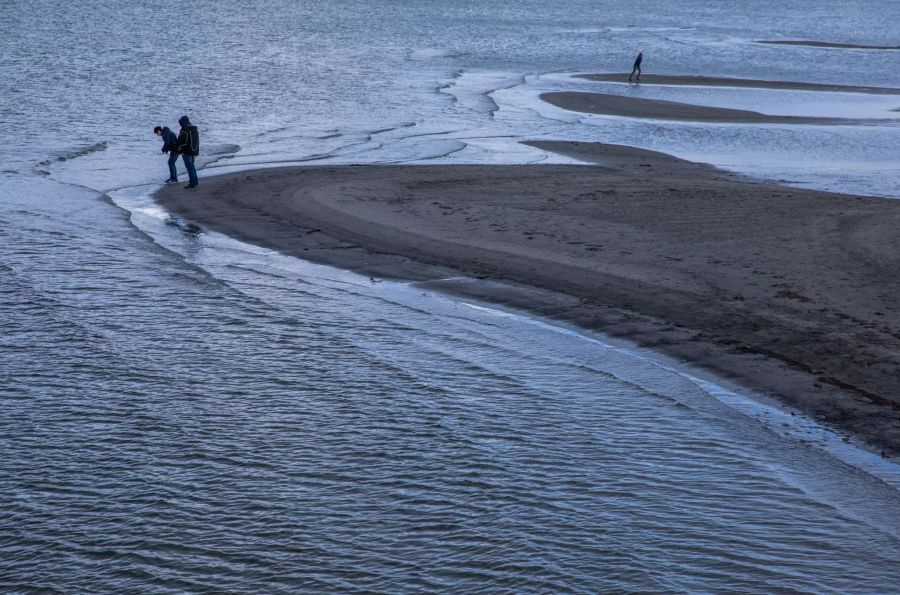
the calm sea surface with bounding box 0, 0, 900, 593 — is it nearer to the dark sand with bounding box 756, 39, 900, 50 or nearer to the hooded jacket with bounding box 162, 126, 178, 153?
the hooded jacket with bounding box 162, 126, 178, 153

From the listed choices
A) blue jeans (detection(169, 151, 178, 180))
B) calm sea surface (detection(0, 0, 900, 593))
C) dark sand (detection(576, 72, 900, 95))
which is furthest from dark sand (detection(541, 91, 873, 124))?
blue jeans (detection(169, 151, 178, 180))

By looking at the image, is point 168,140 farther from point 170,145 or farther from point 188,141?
point 188,141

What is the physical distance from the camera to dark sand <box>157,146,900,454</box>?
13953 mm

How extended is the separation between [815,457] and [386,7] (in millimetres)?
139960

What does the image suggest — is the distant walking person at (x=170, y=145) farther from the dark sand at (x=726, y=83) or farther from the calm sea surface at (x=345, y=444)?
the dark sand at (x=726, y=83)

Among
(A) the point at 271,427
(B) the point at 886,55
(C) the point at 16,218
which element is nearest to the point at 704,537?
(A) the point at 271,427

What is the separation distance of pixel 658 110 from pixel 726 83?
55.0 ft

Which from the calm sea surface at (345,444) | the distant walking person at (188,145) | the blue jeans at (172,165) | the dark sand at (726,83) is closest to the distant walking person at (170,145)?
the blue jeans at (172,165)

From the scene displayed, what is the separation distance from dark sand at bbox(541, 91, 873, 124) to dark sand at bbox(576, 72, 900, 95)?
10.4m

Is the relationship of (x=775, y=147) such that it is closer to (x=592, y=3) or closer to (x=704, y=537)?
(x=704, y=537)

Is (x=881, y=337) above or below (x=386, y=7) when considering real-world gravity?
below

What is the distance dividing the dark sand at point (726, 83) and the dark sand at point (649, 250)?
32488 millimetres

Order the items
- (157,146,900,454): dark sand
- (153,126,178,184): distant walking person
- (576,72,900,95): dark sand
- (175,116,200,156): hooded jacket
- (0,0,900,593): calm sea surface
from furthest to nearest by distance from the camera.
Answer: (576,72,900,95): dark sand → (153,126,178,184): distant walking person → (175,116,200,156): hooded jacket → (157,146,900,454): dark sand → (0,0,900,593): calm sea surface

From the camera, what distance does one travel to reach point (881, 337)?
46.8 ft
